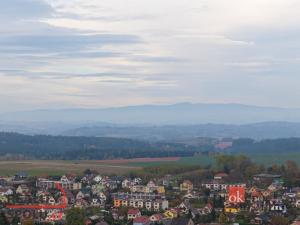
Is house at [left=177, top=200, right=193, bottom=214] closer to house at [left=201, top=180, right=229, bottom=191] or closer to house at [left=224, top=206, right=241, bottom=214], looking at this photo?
house at [left=224, top=206, right=241, bottom=214]

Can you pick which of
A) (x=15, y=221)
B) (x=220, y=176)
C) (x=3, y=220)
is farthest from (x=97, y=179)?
(x=3, y=220)

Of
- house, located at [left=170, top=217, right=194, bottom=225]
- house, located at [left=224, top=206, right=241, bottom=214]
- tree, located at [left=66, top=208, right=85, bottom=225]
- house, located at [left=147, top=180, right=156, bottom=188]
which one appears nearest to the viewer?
tree, located at [left=66, top=208, right=85, bottom=225]

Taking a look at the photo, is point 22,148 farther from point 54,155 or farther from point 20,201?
point 20,201

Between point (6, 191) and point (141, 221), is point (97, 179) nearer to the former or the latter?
point (6, 191)

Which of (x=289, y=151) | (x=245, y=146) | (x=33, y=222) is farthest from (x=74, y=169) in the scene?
(x=245, y=146)

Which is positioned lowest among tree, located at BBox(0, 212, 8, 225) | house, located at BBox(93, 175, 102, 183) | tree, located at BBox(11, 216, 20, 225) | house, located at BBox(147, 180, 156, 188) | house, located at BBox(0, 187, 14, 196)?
tree, located at BBox(11, 216, 20, 225)

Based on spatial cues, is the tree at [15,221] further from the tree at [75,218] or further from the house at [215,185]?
the house at [215,185]

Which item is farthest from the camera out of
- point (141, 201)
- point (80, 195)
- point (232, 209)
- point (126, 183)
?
point (126, 183)

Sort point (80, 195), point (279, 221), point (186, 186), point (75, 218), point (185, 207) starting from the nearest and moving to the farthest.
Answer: point (75, 218)
point (279, 221)
point (185, 207)
point (80, 195)
point (186, 186)

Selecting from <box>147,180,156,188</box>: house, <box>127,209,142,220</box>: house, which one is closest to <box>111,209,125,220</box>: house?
<box>127,209,142,220</box>: house
